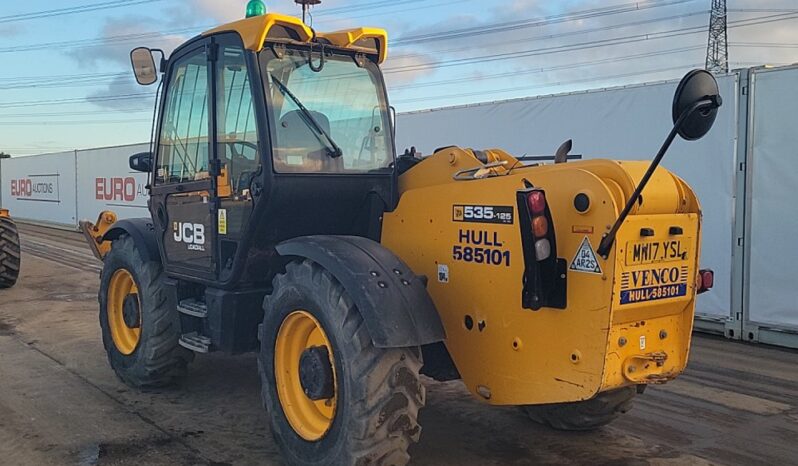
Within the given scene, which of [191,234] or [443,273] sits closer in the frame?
[443,273]

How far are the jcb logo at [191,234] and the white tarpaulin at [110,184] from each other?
13.9 meters

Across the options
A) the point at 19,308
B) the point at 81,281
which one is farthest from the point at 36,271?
the point at 19,308

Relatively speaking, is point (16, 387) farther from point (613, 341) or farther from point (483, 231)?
point (613, 341)

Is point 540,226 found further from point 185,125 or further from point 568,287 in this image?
point 185,125

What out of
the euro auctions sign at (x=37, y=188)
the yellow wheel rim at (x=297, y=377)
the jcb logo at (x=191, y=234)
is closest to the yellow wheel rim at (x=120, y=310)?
the jcb logo at (x=191, y=234)

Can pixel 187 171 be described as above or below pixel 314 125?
below

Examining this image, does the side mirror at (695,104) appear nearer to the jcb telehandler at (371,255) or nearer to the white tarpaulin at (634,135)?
the jcb telehandler at (371,255)

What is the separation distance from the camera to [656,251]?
3.56 m

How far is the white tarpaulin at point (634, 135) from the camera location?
827 centimetres

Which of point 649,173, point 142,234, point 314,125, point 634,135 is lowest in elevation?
point 142,234

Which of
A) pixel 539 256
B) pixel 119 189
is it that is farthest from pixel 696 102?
pixel 119 189

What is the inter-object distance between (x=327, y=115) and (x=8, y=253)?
8.55 m

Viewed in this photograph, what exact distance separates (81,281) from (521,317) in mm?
10567

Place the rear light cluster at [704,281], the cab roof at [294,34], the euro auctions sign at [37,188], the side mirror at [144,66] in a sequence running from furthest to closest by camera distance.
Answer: the euro auctions sign at [37,188] → the side mirror at [144,66] → the cab roof at [294,34] → the rear light cluster at [704,281]
